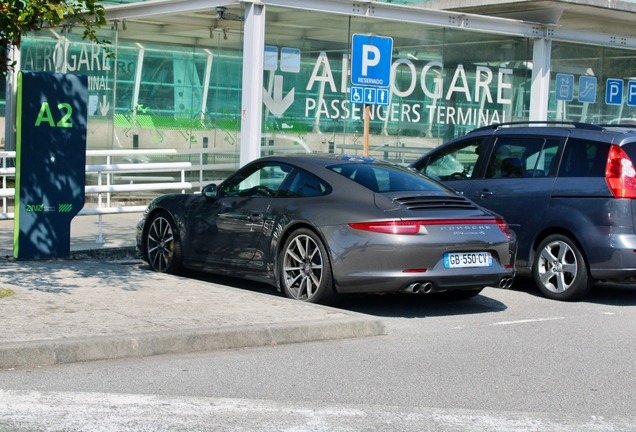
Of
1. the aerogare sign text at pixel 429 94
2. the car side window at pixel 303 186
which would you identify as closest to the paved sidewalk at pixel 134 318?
the car side window at pixel 303 186

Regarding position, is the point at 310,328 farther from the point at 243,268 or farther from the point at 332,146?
the point at 332,146

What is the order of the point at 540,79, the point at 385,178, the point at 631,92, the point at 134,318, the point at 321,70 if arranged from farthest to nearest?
the point at 631,92, the point at 540,79, the point at 321,70, the point at 385,178, the point at 134,318

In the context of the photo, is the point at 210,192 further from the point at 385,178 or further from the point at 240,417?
the point at 240,417

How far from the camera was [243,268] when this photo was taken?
31.0ft

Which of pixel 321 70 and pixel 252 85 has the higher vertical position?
pixel 321 70

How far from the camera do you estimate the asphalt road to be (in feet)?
16.8

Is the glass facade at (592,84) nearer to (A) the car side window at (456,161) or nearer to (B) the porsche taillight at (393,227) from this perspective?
(A) the car side window at (456,161)

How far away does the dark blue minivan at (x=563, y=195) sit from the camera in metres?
9.38

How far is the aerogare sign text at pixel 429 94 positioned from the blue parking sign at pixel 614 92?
301 centimetres

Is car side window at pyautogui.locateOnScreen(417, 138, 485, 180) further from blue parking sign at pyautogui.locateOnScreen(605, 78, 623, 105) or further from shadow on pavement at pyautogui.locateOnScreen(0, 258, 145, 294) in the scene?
blue parking sign at pyautogui.locateOnScreen(605, 78, 623, 105)

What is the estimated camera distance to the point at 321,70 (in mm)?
16969

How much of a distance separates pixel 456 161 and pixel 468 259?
113 inches

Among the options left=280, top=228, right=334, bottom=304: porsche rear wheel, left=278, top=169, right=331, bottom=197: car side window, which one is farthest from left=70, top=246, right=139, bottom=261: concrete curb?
left=280, top=228, right=334, bottom=304: porsche rear wheel

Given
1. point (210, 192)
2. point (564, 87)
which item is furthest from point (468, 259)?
point (564, 87)
